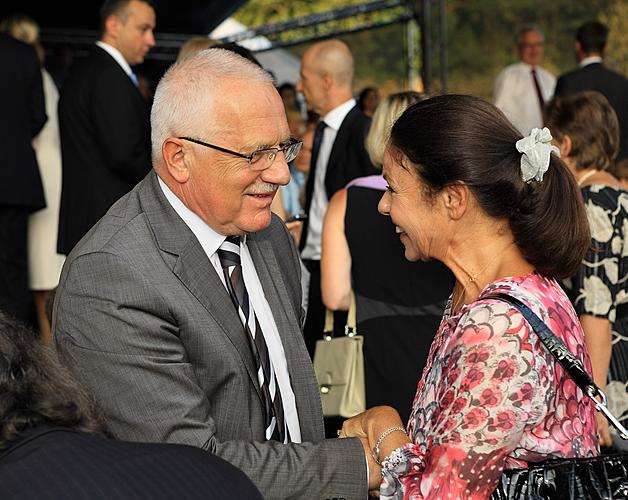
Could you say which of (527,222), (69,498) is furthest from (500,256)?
(69,498)

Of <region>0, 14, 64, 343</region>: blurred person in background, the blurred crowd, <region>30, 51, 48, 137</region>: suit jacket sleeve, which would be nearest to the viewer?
the blurred crowd

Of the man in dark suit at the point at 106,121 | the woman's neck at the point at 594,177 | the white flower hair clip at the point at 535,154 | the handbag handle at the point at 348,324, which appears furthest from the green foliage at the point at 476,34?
the white flower hair clip at the point at 535,154

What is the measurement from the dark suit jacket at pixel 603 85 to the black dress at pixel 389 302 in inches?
169

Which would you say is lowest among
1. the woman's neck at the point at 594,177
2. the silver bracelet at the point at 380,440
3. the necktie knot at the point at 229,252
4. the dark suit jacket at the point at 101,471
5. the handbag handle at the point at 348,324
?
the handbag handle at the point at 348,324

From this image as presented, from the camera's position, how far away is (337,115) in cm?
593

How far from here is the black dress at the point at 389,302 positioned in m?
3.92

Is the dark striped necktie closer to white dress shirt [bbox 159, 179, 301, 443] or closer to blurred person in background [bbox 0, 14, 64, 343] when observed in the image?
white dress shirt [bbox 159, 179, 301, 443]

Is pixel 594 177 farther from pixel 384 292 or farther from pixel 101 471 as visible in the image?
pixel 101 471

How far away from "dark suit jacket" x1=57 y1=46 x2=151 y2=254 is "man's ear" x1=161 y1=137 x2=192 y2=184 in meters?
3.53

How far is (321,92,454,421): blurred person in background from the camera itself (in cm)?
392

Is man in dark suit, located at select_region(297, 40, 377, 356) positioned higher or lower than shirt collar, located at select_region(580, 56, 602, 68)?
lower

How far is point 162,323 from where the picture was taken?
2.24 meters

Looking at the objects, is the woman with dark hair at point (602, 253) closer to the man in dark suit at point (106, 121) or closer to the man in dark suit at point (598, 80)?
the man in dark suit at point (106, 121)

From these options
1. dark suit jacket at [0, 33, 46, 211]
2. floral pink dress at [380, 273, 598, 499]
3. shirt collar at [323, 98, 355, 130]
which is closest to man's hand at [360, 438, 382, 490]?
floral pink dress at [380, 273, 598, 499]
